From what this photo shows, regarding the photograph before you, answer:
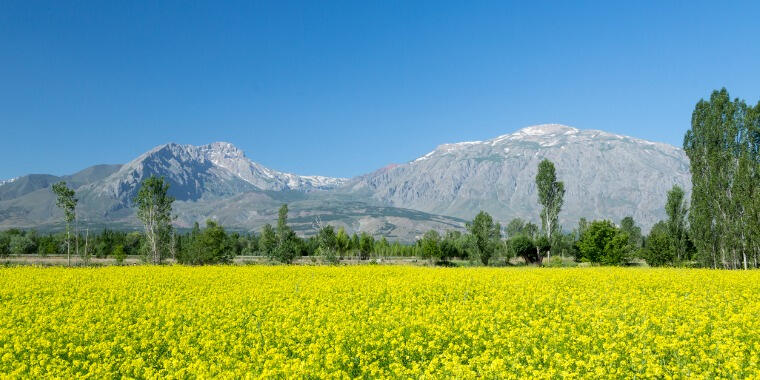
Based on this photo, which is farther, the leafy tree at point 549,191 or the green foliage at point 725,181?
the leafy tree at point 549,191

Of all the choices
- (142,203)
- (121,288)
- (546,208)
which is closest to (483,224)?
(546,208)

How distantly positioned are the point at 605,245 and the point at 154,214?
7223cm

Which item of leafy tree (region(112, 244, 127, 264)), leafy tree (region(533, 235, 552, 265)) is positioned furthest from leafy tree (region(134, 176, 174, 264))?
leafy tree (region(533, 235, 552, 265))

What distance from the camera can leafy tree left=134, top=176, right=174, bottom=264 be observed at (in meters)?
75.4

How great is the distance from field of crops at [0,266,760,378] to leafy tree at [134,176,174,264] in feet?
188

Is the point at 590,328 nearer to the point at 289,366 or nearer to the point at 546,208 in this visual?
the point at 289,366

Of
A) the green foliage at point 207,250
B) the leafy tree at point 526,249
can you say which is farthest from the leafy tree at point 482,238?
the green foliage at point 207,250

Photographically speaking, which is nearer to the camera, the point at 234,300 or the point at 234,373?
the point at 234,373

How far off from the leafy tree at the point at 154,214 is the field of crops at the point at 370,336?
57310 mm

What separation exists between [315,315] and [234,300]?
4981mm

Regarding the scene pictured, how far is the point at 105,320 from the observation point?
50.1 ft

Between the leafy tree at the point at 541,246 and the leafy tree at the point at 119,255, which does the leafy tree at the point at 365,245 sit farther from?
the leafy tree at the point at 119,255

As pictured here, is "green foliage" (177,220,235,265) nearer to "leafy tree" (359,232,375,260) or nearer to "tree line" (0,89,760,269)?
"tree line" (0,89,760,269)

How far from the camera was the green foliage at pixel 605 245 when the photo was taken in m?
74.0
